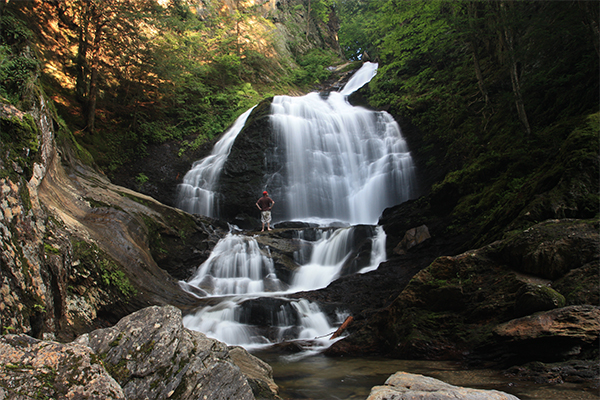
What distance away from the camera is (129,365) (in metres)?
2.87

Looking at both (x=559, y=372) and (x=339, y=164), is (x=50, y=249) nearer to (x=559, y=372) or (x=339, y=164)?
(x=559, y=372)

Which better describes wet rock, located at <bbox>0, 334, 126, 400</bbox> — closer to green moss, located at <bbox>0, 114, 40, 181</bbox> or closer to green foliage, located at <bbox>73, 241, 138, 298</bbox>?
green moss, located at <bbox>0, 114, 40, 181</bbox>

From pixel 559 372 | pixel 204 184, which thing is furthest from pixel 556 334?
pixel 204 184

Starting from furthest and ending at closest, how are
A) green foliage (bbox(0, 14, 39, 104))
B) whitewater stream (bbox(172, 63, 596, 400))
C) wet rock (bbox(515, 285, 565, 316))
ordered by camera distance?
green foliage (bbox(0, 14, 39, 104)), whitewater stream (bbox(172, 63, 596, 400)), wet rock (bbox(515, 285, 565, 316))

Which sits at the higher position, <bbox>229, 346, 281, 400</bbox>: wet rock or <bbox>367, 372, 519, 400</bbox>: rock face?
<bbox>367, 372, 519, 400</bbox>: rock face

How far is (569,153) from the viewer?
6.38 metres

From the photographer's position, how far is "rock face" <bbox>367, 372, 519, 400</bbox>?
2686 mm

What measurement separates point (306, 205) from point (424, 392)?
47.9ft

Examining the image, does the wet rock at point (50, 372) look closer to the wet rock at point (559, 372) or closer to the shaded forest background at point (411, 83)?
the wet rock at point (559, 372)

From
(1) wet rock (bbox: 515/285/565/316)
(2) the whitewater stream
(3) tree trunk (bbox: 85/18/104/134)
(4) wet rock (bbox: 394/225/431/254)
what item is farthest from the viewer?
(3) tree trunk (bbox: 85/18/104/134)

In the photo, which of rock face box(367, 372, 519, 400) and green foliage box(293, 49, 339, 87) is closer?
rock face box(367, 372, 519, 400)

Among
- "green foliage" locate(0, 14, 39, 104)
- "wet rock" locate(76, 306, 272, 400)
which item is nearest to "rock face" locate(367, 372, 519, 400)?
"wet rock" locate(76, 306, 272, 400)

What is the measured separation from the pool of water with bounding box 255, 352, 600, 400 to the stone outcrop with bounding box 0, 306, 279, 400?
3.49 feet

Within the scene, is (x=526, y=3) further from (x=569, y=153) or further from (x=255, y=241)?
(x=255, y=241)
